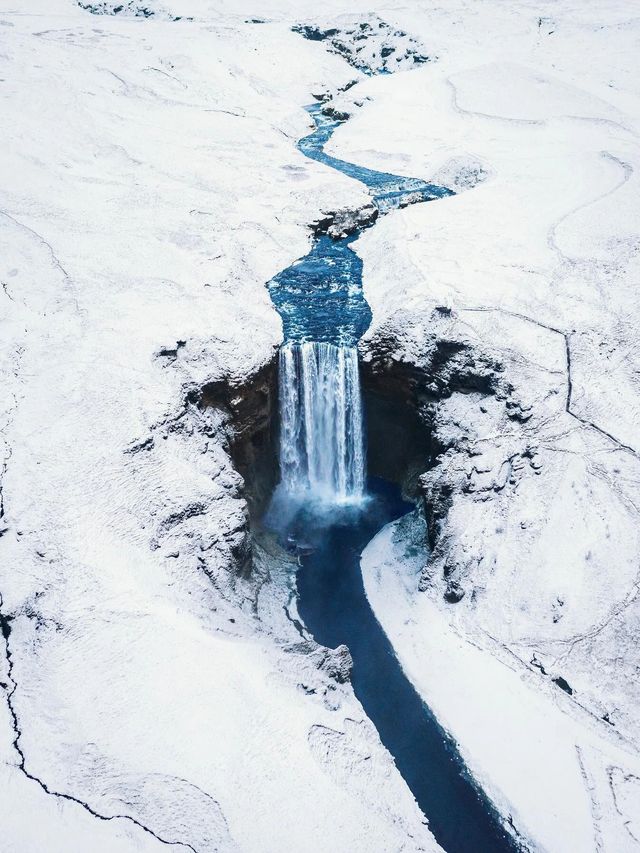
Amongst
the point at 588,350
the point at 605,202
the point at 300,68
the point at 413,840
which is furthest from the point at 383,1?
the point at 413,840

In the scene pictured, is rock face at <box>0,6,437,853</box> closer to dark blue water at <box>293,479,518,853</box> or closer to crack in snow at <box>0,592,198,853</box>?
crack in snow at <box>0,592,198,853</box>

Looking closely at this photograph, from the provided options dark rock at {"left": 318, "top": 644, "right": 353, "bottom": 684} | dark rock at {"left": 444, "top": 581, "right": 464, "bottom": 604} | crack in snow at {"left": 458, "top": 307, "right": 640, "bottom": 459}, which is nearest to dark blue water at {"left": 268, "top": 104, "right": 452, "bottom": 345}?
crack in snow at {"left": 458, "top": 307, "right": 640, "bottom": 459}

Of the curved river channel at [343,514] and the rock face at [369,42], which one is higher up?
the rock face at [369,42]

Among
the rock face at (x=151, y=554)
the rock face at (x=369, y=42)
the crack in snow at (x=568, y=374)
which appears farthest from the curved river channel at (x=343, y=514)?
the rock face at (x=369, y=42)

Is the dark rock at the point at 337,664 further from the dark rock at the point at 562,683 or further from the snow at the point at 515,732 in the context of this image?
the dark rock at the point at 562,683

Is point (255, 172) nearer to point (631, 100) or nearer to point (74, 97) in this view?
point (74, 97)
